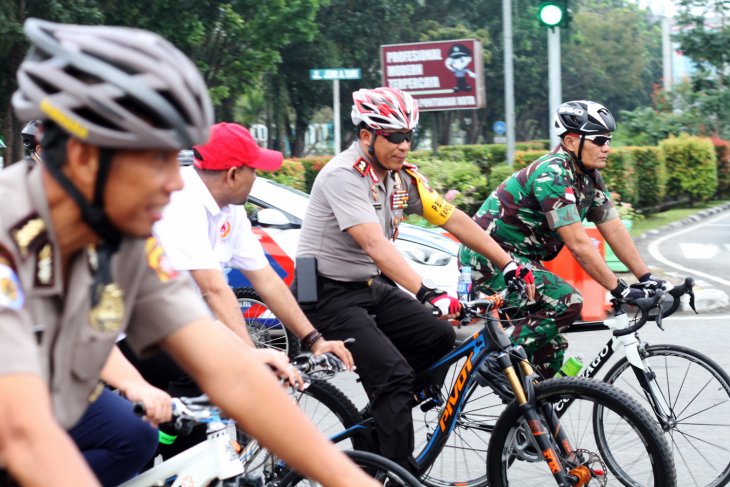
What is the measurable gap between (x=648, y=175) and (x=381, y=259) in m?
18.0

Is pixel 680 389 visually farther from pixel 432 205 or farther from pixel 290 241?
pixel 290 241

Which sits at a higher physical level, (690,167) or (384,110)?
(384,110)

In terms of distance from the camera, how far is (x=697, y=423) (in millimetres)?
5172

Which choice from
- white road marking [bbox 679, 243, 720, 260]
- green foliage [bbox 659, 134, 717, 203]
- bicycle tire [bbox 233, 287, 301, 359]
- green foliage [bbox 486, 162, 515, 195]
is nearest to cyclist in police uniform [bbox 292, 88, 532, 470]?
bicycle tire [bbox 233, 287, 301, 359]

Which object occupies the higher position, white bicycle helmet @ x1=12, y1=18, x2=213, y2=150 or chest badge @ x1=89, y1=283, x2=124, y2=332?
white bicycle helmet @ x1=12, y1=18, x2=213, y2=150

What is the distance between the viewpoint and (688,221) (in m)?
21.2

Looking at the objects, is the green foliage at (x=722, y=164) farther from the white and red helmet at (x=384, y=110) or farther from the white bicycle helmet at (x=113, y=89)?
the white bicycle helmet at (x=113, y=89)

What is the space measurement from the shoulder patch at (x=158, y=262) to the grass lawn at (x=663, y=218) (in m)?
15.8

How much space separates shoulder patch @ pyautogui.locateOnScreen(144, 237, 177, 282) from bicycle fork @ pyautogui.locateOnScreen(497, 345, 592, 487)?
2.36 m

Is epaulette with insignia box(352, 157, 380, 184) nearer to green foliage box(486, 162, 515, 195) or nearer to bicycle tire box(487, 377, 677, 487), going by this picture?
bicycle tire box(487, 377, 677, 487)

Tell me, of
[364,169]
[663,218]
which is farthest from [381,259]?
[663,218]

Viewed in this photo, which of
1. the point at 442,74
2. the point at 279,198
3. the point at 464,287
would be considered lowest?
the point at 464,287

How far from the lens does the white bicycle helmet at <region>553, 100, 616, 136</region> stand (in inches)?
208

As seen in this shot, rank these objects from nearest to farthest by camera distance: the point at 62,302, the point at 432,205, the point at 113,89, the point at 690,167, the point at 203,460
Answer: the point at 113,89, the point at 62,302, the point at 203,460, the point at 432,205, the point at 690,167
